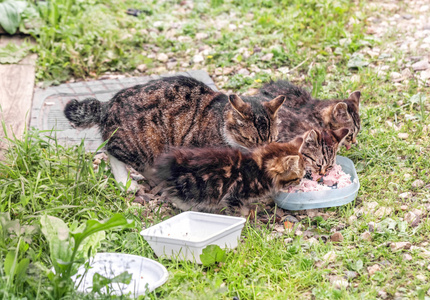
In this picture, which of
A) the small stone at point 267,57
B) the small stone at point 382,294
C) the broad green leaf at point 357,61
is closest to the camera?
the small stone at point 382,294

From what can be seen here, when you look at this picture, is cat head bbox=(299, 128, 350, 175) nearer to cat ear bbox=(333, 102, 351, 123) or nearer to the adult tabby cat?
the adult tabby cat

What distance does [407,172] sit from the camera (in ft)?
17.1

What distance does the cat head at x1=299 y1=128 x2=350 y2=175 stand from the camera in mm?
5035

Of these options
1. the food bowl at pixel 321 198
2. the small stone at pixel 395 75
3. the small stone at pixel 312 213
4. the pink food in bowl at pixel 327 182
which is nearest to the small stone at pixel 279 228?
the food bowl at pixel 321 198

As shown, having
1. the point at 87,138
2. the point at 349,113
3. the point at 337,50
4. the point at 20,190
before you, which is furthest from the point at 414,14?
the point at 20,190

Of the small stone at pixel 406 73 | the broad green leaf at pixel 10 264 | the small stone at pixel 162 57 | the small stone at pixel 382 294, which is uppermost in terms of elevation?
the small stone at pixel 406 73

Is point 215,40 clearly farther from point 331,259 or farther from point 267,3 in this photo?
point 331,259

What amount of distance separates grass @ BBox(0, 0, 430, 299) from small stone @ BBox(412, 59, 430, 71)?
29 centimetres

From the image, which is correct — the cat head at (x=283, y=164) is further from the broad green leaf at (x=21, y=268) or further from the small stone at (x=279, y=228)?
the broad green leaf at (x=21, y=268)

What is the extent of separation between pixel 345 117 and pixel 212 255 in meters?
2.50

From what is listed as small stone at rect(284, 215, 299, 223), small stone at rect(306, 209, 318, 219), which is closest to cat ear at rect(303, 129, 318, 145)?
small stone at rect(306, 209, 318, 219)

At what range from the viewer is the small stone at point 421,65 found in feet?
22.9

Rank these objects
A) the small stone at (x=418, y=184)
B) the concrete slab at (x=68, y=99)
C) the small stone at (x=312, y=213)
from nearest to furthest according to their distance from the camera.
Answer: the small stone at (x=312, y=213) < the small stone at (x=418, y=184) < the concrete slab at (x=68, y=99)

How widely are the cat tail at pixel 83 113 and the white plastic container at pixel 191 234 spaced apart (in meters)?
1.56
